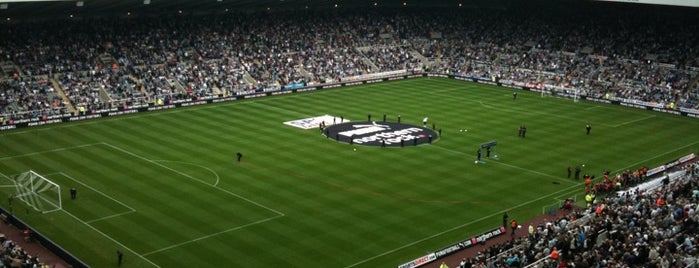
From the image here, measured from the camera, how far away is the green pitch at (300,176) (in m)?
37.6

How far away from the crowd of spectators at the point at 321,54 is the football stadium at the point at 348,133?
0.30 meters

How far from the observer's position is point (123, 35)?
281 feet

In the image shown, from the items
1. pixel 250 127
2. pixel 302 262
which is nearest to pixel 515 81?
pixel 250 127

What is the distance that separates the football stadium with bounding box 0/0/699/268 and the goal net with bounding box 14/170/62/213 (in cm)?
17

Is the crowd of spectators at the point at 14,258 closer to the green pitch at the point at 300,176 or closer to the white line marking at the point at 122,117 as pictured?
the green pitch at the point at 300,176

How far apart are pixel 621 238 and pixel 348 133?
33.5 meters

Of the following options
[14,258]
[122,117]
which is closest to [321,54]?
[122,117]

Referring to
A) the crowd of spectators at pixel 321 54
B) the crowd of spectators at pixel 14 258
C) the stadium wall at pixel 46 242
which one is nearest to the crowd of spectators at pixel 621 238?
the stadium wall at pixel 46 242

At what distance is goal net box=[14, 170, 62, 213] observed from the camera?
42531 mm

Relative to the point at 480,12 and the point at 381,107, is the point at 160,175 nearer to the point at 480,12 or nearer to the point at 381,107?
the point at 381,107

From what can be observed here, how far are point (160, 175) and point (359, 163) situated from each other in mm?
14231

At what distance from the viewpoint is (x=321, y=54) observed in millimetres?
97438

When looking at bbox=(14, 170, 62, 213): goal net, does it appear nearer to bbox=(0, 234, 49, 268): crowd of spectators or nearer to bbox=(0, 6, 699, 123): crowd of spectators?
bbox=(0, 234, 49, 268): crowd of spectators

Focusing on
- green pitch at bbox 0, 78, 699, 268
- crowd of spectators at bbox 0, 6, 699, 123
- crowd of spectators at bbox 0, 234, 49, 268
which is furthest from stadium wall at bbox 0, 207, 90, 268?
crowd of spectators at bbox 0, 6, 699, 123
